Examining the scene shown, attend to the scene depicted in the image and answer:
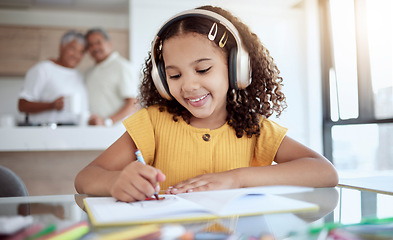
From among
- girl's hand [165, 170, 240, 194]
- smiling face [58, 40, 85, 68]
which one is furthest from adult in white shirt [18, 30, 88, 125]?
girl's hand [165, 170, 240, 194]

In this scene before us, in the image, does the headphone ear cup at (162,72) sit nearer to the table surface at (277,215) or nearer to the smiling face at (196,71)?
the smiling face at (196,71)

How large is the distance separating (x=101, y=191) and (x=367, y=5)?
3579mm

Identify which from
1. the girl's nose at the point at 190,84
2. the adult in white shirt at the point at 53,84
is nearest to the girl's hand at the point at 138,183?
the girl's nose at the point at 190,84

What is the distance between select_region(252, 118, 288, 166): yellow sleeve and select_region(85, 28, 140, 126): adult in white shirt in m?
2.10

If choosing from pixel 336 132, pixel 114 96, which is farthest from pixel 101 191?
pixel 336 132

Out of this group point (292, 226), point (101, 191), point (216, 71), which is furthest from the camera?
point (216, 71)

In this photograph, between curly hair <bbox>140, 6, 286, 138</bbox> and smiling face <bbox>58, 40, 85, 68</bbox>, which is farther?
smiling face <bbox>58, 40, 85, 68</bbox>

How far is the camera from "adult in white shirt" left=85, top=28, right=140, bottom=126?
3.23 m

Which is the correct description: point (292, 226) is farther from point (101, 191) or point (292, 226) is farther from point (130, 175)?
point (101, 191)

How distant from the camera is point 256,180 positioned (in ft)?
2.69

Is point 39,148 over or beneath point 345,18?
beneath

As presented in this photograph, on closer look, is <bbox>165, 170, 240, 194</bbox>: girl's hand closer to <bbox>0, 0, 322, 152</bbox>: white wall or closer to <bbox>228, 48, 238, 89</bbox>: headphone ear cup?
<bbox>228, 48, 238, 89</bbox>: headphone ear cup

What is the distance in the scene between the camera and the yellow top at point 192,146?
1087mm

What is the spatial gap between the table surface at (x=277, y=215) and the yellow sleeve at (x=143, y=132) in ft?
1.05
